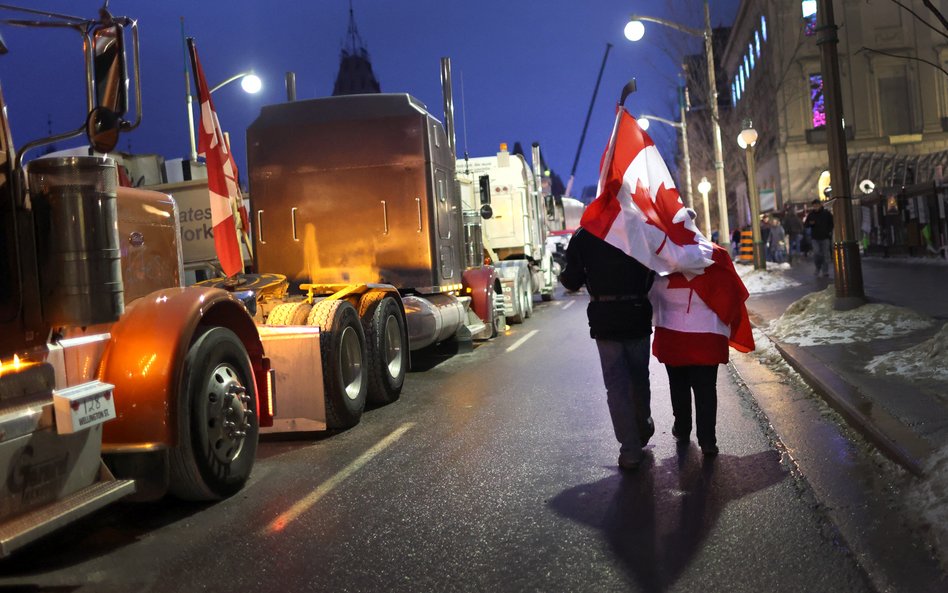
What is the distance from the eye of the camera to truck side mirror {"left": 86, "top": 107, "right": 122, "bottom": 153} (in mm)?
4496

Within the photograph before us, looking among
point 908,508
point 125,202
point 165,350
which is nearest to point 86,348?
point 165,350

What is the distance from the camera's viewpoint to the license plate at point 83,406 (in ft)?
14.4

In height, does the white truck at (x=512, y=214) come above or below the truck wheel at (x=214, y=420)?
above

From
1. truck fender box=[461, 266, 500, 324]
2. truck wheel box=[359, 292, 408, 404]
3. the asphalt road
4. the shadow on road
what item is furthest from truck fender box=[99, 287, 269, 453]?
truck fender box=[461, 266, 500, 324]

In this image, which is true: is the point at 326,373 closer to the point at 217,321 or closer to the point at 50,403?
the point at 217,321

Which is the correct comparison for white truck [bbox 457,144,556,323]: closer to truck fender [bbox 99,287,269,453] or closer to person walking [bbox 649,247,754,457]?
person walking [bbox 649,247,754,457]

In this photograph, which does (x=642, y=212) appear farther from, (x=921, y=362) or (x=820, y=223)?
(x=820, y=223)

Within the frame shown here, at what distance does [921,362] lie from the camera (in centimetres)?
850

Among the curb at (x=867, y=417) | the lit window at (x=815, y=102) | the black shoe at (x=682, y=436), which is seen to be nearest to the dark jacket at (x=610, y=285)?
the black shoe at (x=682, y=436)

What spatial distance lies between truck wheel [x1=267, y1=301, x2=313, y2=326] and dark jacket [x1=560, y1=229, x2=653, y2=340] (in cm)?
307

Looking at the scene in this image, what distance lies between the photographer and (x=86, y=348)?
4.95 metres

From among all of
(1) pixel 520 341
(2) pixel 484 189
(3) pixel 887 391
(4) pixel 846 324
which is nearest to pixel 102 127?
(3) pixel 887 391

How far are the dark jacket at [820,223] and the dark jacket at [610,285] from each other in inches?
687

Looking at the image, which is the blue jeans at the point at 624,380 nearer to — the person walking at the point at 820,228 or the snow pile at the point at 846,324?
the snow pile at the point at 846,324
